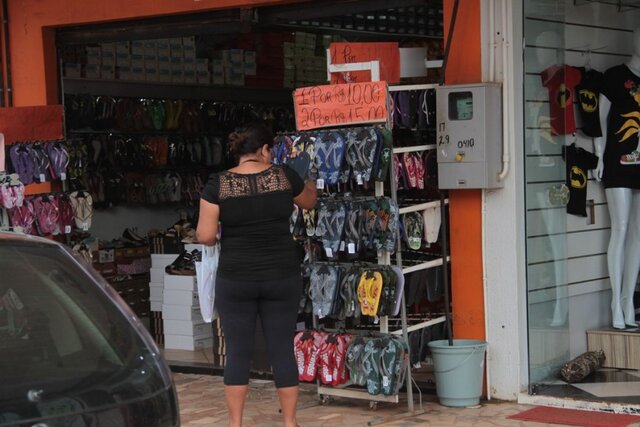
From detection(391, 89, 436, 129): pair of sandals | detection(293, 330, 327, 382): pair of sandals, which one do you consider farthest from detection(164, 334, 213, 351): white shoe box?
detection(391, 89, 436, 129): pair of sandals

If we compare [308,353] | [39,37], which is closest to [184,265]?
[39,37]

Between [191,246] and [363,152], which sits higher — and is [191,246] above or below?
below

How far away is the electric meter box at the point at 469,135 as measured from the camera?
24.5 feet

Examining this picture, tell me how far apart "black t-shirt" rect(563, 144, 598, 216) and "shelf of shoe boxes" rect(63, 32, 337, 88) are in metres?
4.90

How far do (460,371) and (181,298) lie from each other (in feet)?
12.7

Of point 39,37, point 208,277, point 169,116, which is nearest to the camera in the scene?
point 208,277

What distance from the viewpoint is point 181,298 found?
34.9 ft

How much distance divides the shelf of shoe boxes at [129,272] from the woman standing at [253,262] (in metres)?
5.37

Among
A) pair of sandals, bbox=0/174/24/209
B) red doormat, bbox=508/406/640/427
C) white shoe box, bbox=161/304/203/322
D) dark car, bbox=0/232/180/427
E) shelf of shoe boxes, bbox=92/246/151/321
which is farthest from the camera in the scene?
shelf of shoe boxes, bbox=92/246/151/321

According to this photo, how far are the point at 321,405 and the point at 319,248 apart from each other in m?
1.13

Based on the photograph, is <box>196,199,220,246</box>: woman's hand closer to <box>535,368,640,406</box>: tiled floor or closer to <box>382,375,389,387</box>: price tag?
<box>382,375,389,387</box>: price tag

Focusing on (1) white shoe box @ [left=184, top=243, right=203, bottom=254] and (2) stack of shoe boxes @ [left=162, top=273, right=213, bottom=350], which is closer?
(2) stack of shoe boxes @ [left=162, top=273, right=213, bottom=350]

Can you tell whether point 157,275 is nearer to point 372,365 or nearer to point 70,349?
point 372,365

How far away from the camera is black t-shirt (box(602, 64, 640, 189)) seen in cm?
859
